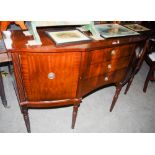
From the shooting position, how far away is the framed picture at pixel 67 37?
1272 millimetres

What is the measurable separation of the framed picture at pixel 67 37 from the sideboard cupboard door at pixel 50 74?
4.5 inches

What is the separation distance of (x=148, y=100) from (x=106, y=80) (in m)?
1.21

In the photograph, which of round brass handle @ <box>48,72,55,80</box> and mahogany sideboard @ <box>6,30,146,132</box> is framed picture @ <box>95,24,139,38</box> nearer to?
mahogany sideboard @ <box>6,30,146,132</box>

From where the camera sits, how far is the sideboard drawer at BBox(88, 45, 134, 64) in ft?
4.46

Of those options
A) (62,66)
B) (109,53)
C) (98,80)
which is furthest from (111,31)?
(62,66)

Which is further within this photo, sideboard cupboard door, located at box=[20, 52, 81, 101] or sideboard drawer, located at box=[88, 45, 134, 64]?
sideboard drawer, located at box=[88, 45, 134, 64]

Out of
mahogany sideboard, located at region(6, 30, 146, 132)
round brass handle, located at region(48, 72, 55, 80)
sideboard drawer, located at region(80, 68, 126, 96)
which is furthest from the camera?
sideboard drawer, located at region(80, 68, 126, 96)

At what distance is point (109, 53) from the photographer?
145cm

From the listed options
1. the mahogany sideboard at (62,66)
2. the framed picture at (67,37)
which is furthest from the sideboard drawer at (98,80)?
the framed picture at (67,37)

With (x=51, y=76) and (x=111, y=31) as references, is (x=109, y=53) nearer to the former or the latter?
(x=111, y=31)

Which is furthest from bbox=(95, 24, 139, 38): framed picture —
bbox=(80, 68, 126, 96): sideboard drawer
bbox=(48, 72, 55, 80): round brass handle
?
bbox=(48, 72, 55, 80): round brass handle

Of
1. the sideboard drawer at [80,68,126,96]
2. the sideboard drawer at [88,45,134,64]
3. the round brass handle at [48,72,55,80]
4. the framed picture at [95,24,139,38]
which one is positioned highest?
the framed picture at [95,24,139,38]
